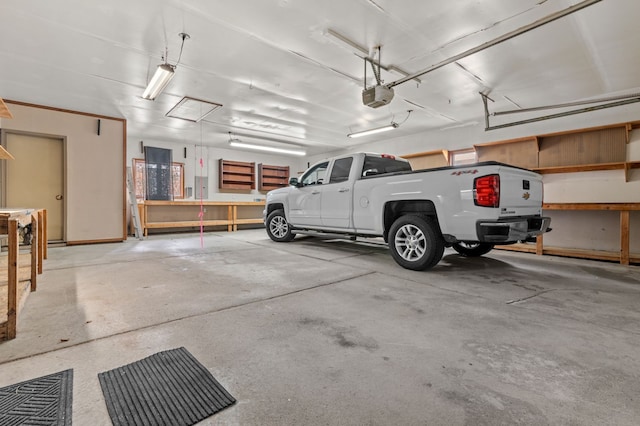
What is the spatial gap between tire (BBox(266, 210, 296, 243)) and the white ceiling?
2.43 meters

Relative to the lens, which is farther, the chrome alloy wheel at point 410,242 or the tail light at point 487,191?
the chrome alloy wheel at point 410,242

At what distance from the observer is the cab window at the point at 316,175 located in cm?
548

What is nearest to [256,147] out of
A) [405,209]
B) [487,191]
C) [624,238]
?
[405,209]

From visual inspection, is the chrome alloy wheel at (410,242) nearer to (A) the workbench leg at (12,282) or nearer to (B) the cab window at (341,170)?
(B) the cab window at (341,170)

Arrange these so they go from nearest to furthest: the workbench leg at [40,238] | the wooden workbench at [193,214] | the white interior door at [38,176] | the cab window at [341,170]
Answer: the workbench leg at [40,238] < the cab window at [341,170] < the white interior door at [38,176] < the wooden workbench at [193,214]

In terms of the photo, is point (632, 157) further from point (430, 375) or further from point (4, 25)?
point (4, 25)

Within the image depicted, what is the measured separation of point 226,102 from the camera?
A: 6195 millimetres

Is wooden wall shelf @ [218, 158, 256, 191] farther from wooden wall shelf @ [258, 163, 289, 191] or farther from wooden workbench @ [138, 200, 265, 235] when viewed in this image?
wooden workbench @ [138, 200, 265, 235]

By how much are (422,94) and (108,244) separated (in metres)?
7.39

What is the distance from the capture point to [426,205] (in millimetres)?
3730

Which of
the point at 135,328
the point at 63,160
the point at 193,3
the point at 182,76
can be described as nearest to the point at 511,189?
the point at 135,328

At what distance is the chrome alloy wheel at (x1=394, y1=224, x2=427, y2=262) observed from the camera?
12.3 feet

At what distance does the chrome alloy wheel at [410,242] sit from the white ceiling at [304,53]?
8.23 feet

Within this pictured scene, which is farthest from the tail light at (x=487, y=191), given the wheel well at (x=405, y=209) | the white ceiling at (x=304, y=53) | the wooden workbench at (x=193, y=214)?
the wooden workbench at (x=193, y=214)
